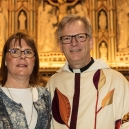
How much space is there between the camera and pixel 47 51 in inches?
253

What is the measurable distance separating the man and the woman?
20cm

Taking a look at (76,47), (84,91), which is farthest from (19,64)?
(84,91)

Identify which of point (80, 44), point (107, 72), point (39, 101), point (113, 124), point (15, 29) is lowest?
point (113, 124)

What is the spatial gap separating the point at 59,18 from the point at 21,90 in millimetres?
4630

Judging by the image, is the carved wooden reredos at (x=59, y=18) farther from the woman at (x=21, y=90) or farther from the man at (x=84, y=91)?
the woman at (x=21, y=90)

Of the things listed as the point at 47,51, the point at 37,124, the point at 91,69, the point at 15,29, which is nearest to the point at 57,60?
the point at 47,51

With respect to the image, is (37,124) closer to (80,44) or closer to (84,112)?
(84,112)

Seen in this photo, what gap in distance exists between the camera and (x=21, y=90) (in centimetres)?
213

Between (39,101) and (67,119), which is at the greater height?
(39,101)

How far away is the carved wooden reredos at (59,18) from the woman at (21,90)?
398 centimetres

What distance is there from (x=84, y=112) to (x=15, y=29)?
456cm

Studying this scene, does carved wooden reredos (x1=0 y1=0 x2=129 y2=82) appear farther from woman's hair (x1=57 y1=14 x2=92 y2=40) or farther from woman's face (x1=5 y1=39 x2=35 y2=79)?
woman's face (x1=5 y1=39 x2=35 y2=79)

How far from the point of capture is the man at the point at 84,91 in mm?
2264

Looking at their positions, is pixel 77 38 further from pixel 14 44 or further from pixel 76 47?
pixel 14 44
